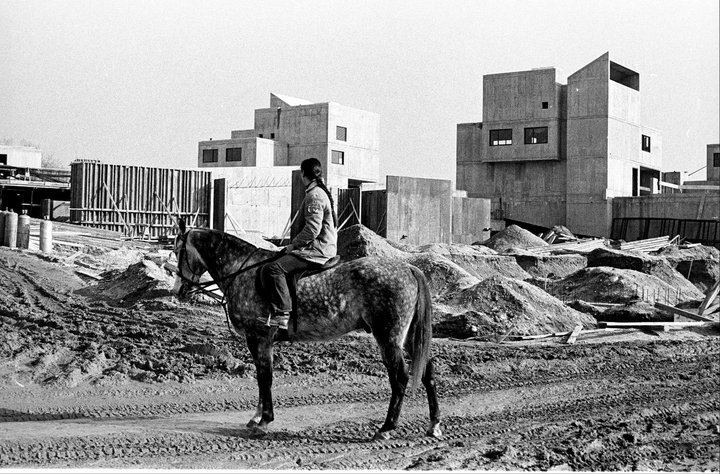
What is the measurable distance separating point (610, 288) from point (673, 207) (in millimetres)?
27290

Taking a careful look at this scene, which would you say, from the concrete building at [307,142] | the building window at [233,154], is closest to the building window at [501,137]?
the concrete building at [307,142]

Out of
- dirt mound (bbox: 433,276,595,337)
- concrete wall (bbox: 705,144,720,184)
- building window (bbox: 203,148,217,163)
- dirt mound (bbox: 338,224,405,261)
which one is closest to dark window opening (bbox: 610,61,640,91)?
concrete wall (bbox: 705,144,720,184)

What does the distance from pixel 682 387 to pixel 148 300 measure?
416 inches

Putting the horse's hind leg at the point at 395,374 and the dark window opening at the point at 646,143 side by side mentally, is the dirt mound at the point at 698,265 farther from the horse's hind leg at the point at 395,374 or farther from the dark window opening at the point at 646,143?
the horse's hind leg at the point at 395,374

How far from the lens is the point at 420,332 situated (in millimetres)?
7965

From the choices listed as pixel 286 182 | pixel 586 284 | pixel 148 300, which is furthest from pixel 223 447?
pixel 286 182

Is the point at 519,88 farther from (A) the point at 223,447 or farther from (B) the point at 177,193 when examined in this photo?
(A) the point at 223,447

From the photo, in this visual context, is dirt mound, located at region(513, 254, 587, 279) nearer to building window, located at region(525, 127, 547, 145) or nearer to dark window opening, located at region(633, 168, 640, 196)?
building window, located at region(525, 127, 547, 145)

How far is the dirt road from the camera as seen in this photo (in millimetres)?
7297

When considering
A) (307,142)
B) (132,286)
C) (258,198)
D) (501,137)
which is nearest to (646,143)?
(501,137)

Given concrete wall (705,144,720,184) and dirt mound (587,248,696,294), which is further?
concrete wall (705,144,720,184)

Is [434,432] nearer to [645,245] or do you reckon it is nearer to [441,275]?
[441,275]

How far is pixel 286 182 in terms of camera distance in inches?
1609

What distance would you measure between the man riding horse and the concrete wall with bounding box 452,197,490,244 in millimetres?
31824
